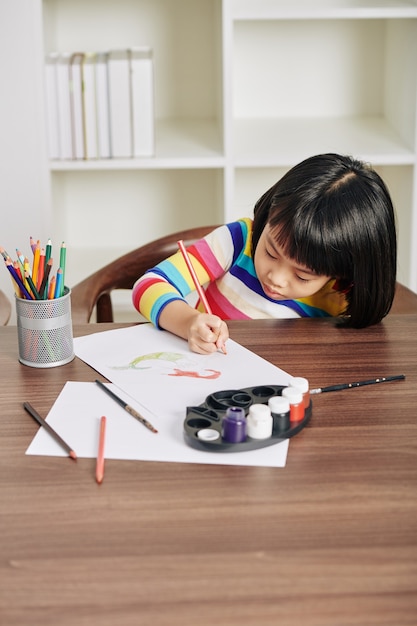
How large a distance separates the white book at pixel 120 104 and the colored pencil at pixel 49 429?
4.69 ft

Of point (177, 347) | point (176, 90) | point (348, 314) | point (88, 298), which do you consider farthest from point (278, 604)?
point (176, 90)

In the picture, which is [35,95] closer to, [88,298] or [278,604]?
[88,298]

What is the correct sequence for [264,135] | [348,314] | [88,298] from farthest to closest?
[264,135], [88,298], [348,314]

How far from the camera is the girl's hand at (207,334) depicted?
1195 millimetres

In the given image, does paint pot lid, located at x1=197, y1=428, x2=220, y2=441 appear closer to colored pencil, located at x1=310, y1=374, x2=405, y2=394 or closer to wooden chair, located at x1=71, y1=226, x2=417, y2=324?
colored pencil, located at x1=310, y1=374, x2=405, y2=394

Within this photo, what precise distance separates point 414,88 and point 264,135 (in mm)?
447

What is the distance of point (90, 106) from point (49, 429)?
5.02 ft

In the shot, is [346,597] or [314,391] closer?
[346,597]

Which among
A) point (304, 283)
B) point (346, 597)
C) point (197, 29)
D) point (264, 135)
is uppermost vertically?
point (197, 29)

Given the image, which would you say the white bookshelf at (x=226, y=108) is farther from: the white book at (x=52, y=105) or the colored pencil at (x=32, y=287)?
the colored pencil at (x=32, y=287)

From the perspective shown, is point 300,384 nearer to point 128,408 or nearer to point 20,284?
point 128,408

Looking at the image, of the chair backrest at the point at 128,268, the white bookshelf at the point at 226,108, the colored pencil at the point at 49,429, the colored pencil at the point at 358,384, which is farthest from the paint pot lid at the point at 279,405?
the white bookshelf at the point at 226,108

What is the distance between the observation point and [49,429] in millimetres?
957

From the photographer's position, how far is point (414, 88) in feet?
7.63
